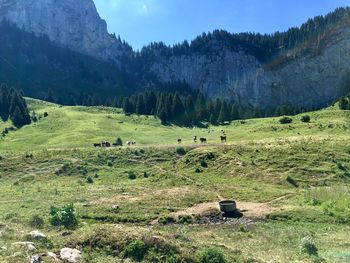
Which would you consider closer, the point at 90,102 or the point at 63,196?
the point at 63,196

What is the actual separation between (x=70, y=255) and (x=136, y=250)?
3.60 metres

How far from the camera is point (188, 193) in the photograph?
174ft

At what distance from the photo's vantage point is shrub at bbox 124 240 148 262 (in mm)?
25750

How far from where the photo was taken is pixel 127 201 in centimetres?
4934

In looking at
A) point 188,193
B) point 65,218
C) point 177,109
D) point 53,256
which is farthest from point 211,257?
point 177,109

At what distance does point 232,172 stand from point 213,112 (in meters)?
72.6

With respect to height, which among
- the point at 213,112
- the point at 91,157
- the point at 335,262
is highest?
the point at 213,112

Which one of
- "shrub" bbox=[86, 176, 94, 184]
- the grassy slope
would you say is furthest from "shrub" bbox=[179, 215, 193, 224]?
the grassy slope

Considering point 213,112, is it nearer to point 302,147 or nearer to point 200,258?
point 302,147

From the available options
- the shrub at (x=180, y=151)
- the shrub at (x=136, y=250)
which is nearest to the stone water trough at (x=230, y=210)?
the shrub at (x=136, y=250)

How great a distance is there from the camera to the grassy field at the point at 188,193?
28.5 m

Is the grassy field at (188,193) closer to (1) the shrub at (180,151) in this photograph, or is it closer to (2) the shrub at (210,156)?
(2) the shrub at (210,156)

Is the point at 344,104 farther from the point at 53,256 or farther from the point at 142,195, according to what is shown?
the point at 53,256

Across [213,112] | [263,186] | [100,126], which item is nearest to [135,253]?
[263,186]
